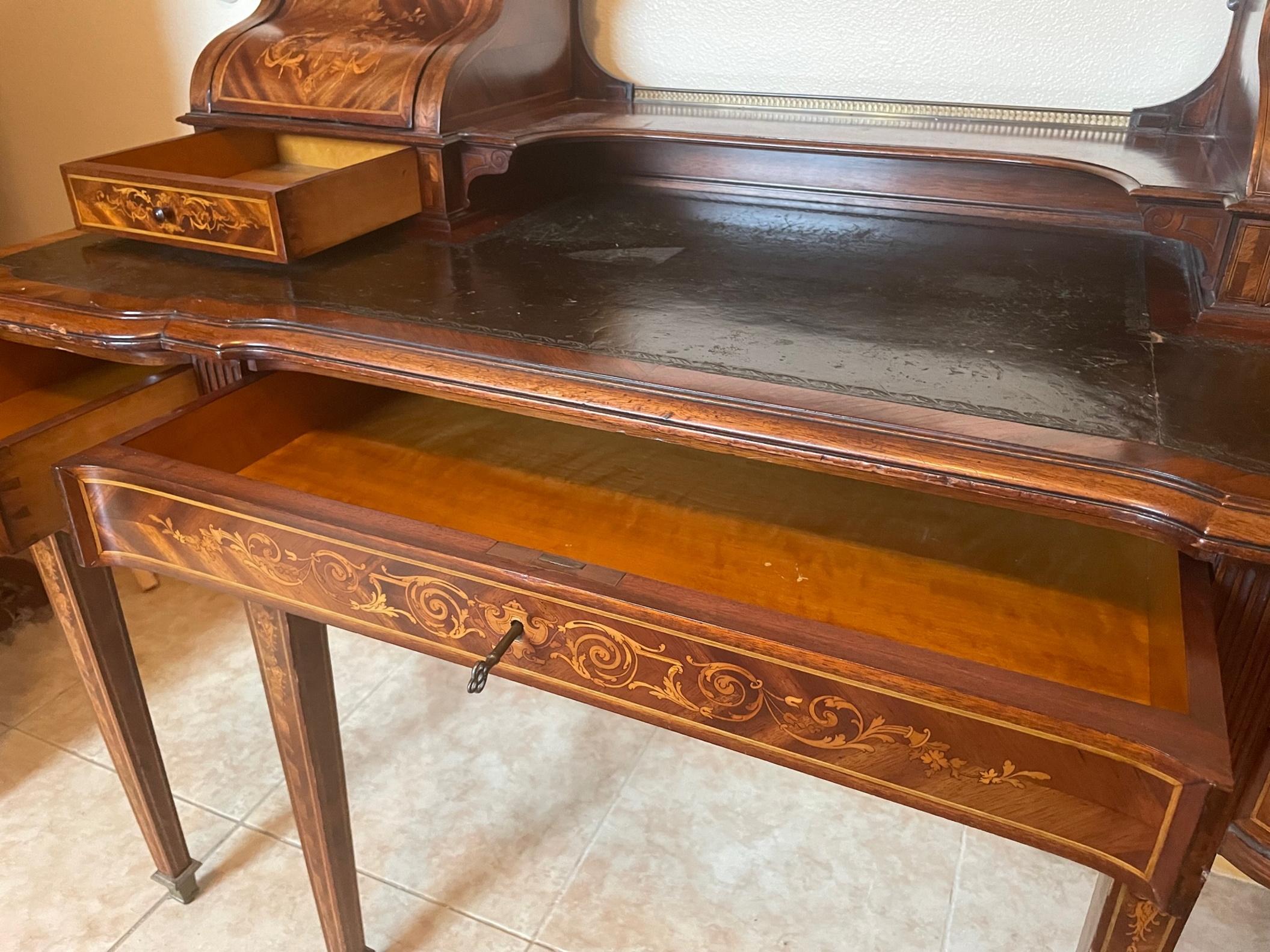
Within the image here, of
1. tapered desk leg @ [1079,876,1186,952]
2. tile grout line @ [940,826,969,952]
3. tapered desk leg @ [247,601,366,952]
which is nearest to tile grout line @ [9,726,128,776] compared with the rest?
tapered desk leg @ [247,601,366,952]

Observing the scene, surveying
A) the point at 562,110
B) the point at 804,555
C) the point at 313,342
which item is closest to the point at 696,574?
the point at 804,555

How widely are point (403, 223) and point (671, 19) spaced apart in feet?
1.48

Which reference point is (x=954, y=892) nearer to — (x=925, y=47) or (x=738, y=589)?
(x=738, y=589)

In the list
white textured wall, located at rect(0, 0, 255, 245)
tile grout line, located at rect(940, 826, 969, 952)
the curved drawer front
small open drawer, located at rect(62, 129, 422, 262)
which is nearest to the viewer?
the curved drawer front

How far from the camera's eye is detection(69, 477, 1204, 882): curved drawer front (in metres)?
0.57

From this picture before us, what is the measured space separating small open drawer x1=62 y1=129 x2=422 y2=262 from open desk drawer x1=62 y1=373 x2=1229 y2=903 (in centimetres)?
15

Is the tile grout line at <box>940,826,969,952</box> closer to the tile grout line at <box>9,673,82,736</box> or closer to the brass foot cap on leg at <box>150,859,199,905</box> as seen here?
the brass foot cap on leg at <box>150,859,199,905</box>

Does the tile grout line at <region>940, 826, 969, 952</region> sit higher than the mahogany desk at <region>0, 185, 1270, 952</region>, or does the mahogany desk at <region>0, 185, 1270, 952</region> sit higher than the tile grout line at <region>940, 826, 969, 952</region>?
the mahogany desk at <region>0, 185, 1270, 952</region>

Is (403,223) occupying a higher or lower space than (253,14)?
lower

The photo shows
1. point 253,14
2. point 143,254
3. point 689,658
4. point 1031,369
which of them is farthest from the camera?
point 253,14

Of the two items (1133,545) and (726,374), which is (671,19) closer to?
(726,374)

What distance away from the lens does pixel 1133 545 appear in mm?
837

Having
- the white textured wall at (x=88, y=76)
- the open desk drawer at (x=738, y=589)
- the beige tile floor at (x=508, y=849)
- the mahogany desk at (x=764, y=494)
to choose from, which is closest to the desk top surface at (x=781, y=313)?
the mahogany desk at (x=764, y=494)

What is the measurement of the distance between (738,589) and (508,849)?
2.40ft
